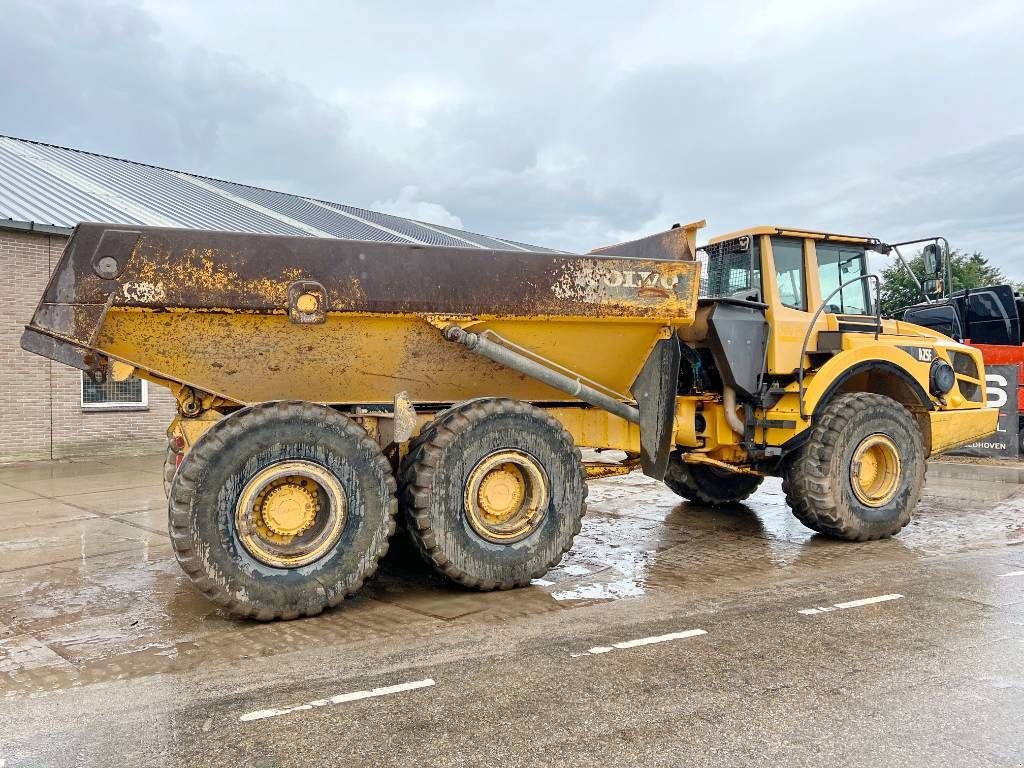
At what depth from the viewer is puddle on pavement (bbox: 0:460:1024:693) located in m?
4.53

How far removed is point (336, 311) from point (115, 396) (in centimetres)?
1093

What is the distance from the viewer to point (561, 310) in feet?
18.8

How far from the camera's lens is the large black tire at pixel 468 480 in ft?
17.4

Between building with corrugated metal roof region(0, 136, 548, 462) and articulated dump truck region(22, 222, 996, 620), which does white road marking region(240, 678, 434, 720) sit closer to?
articulated dump truck region(22, 222, 996, 620)

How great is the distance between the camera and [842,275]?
25.1ft

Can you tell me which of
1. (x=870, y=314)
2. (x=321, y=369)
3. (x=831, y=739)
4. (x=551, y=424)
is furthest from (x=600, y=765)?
(x=870, y=314)

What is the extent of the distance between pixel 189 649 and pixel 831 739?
321 cm

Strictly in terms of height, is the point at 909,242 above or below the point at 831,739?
above

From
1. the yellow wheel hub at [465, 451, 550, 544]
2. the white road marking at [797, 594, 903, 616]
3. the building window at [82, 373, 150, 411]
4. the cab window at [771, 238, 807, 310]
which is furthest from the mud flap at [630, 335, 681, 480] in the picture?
the building window at [82, 373, 150, 411]

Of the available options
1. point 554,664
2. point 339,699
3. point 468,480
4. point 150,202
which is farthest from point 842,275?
point 150,202

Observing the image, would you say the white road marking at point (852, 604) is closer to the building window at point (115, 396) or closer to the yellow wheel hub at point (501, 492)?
the yellow wheel hub at point (501, 492)

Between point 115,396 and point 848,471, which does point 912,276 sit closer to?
point 848,471

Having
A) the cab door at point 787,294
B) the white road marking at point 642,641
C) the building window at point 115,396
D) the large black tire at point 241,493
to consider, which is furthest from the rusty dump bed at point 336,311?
the building window at point 115,396

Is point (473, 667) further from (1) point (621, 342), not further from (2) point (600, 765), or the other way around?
(1) point (621, 342)
